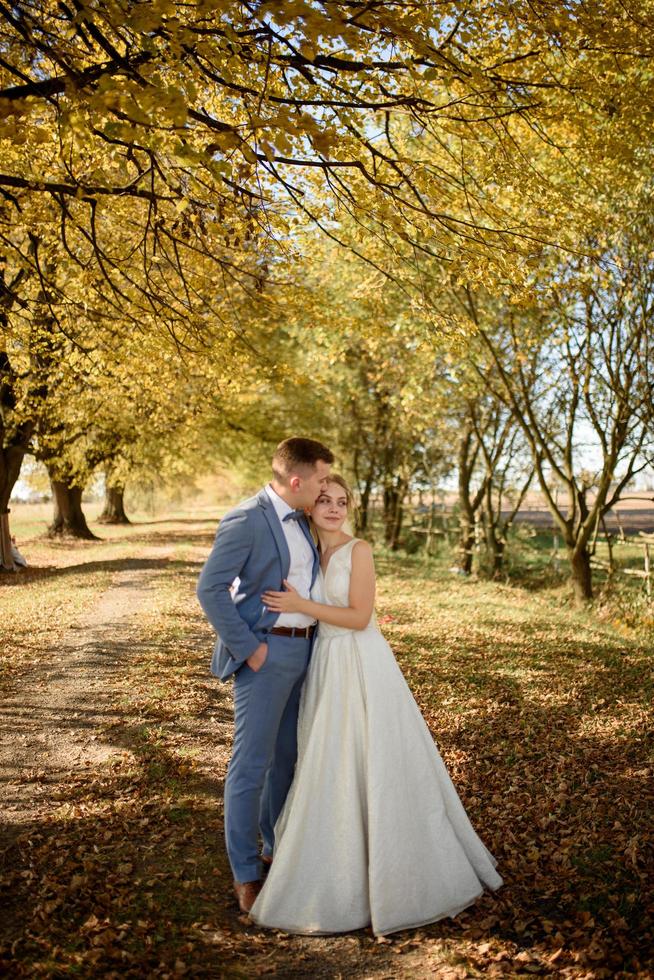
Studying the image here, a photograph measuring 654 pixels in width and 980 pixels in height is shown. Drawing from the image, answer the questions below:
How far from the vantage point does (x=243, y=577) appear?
379 centimetres

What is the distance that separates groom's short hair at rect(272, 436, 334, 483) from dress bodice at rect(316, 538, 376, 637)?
1.61 ft

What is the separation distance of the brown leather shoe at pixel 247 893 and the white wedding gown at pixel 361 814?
0.31 ft

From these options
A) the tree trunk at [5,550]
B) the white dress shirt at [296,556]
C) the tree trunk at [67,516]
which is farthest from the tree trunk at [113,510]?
the white dress shirt at [296,556]

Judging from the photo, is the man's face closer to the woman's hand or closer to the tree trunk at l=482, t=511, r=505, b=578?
the woman's hand

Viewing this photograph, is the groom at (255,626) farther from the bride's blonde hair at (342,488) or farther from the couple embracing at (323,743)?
the bride's blonde hair at (342,488)

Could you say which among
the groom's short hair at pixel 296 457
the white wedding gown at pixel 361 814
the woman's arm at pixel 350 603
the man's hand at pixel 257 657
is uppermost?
the groom's short hair at pixel 296 457

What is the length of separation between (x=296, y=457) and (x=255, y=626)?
90cm

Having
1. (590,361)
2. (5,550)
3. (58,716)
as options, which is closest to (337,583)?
(58,716)

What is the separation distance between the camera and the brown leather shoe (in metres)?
3.82

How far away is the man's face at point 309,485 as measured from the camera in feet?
12.9

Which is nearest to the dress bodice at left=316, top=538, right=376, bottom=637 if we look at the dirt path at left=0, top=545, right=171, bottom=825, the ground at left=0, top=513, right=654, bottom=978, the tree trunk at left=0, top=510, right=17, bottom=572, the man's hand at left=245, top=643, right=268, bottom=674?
the man's hand at left=245, top=643, right=268, bottom=674

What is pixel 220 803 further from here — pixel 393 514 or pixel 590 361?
pixel 393 514

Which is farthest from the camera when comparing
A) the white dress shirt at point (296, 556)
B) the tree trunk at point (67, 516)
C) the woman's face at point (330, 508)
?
the tree trunk at point (67, 516)

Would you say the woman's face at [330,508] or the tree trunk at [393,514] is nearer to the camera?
the woman's face at [330,508]
